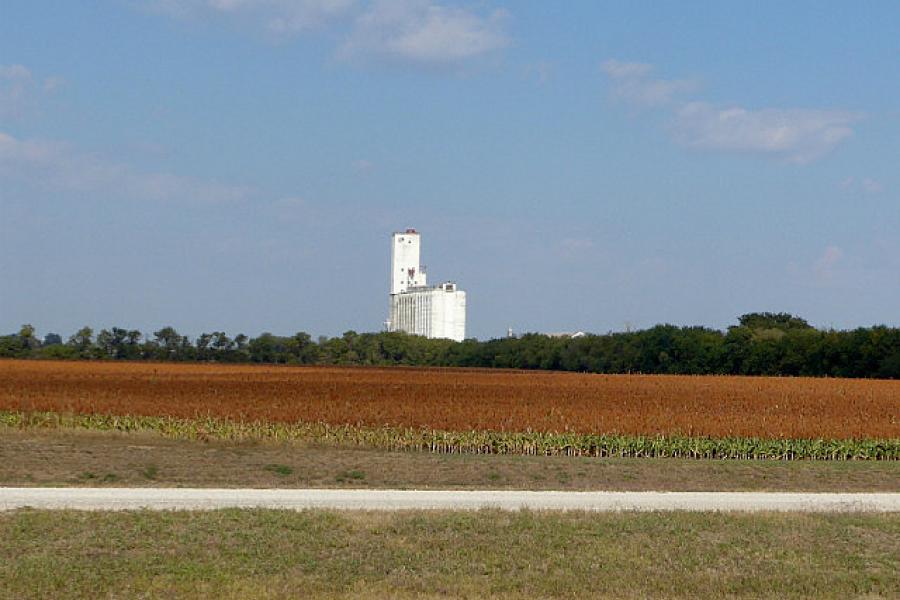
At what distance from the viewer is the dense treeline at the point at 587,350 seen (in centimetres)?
9688

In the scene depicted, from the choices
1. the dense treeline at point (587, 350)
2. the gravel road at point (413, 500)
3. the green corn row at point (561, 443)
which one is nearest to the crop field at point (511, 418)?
the green corn row at point (561, 443)

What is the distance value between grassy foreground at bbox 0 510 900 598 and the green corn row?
16.0m

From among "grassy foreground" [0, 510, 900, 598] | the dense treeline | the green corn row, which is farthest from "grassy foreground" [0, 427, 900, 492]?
the dense treeline

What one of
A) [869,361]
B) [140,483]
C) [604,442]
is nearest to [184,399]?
[604,442]

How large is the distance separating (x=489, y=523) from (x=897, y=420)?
26899 millimetres

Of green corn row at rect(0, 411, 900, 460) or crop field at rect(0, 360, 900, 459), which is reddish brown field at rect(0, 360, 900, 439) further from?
green corn row at rect(0, 411, 900, 460)

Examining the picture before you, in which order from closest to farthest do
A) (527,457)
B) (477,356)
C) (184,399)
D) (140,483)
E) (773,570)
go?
(773,570) → (140,483) → (527,457) → (184,399) → (477,356)

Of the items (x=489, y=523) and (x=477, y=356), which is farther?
(x=477, y=356)

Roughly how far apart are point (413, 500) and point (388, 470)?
6795 mm

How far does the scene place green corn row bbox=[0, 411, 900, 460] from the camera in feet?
106

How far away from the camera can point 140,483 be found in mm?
21750

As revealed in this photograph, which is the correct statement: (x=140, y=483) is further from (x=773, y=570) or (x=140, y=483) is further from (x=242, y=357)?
(x=242, y=357)

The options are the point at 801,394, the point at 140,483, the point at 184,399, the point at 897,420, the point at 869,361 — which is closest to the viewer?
the point at 140,483

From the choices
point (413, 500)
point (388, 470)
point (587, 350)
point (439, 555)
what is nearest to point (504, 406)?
point (388, 470)
